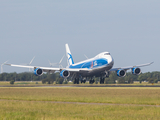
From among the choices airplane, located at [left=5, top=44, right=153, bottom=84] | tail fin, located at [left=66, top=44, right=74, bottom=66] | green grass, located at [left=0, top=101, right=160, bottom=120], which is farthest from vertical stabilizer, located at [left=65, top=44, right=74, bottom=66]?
green grass, located at [left=0, top=101, right=160, bottom=120]

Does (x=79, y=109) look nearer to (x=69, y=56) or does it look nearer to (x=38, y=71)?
(x=38, y=71)

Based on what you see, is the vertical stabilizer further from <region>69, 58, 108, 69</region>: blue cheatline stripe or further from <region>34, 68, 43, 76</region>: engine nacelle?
<region>34, 68, 43, 76</region>: engine nacelle

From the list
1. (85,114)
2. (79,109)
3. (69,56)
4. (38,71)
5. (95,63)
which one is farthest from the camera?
(69,56)

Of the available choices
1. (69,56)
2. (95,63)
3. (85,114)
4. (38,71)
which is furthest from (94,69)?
(85,114)

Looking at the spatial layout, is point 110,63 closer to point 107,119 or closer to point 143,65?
point 143,65

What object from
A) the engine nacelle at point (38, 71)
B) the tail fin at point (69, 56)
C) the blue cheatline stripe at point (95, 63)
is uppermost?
the tail fin at point (69, 56)

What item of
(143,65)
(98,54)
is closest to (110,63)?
(98,54)


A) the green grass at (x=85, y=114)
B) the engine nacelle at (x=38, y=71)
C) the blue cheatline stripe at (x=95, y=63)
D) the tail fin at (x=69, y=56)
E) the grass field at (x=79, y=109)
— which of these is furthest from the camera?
the tail fin at (x=69, y=56)

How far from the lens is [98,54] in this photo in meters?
89.8

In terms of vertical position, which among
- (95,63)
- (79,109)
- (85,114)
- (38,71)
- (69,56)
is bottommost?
(85,114)

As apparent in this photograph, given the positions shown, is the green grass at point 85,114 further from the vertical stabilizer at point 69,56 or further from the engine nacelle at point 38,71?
the vertical stabilizer at point 69,56

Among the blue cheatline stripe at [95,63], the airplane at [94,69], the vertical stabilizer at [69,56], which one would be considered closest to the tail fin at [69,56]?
A: the vertical stabilizer at [69,56]

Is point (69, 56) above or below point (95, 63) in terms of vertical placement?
above

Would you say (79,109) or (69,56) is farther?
(69,56)
